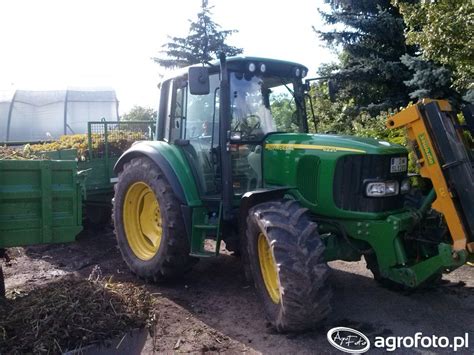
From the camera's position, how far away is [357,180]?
15.8 feet

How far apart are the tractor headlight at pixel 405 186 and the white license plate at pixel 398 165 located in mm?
121

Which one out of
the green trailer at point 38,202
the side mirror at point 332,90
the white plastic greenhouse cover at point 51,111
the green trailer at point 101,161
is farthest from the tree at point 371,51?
the white plastic greenhouse cover at point 51,111

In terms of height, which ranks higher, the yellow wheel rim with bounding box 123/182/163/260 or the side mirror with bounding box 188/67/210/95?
the side mirror with bounding box 188/67/210/95

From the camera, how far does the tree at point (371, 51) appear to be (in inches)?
485

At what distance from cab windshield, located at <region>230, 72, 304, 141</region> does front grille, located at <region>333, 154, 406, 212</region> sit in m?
1.08

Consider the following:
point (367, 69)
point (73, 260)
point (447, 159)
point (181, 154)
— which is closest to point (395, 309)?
point (447, 159)

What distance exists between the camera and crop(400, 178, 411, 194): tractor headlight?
5031mm

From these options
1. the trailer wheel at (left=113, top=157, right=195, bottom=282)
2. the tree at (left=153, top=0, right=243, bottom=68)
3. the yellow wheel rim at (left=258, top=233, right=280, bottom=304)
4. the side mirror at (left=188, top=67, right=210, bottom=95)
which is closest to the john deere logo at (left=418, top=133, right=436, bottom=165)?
the yellow wheel rim at (left=258, top=233, right=280, bottom=304)

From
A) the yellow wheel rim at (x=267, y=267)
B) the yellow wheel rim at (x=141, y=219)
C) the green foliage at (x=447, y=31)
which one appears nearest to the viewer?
the yellow wheel rim at (x=267, y=267)

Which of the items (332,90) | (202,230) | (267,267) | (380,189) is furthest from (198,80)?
(380,189)

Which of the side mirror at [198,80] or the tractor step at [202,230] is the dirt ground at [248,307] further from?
the side mirror at [198,80]

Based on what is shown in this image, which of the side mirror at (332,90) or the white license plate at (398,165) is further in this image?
the side mirror at (332,90)

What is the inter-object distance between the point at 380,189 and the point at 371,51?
352 inches

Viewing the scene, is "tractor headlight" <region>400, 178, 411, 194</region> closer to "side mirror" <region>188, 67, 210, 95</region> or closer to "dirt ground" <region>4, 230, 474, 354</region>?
"dirt ground" <region>4, 230, 474, 354</region>
